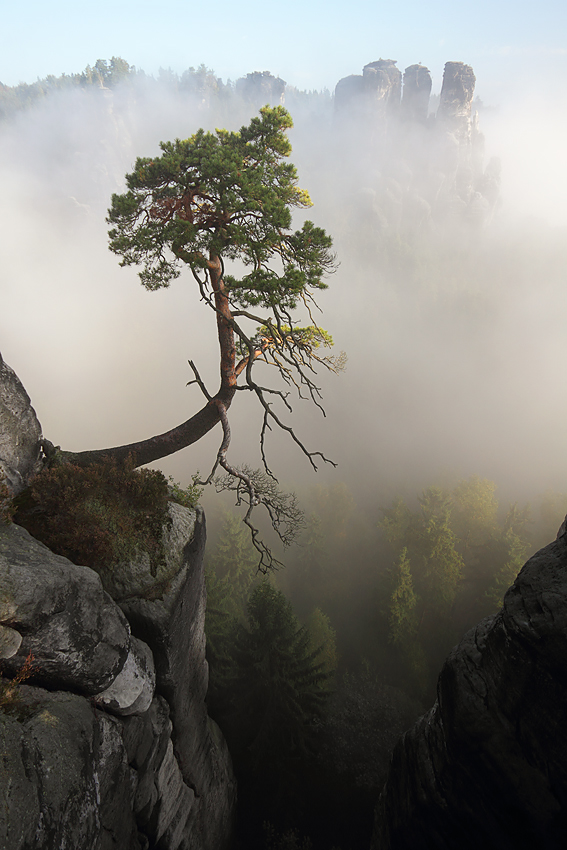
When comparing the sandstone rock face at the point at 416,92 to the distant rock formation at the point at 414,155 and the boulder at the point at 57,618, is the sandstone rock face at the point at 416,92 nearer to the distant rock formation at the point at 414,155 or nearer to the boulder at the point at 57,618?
the distant rock formation at the point at 414,155

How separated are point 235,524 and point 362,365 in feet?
363

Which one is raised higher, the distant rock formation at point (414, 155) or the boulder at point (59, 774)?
the distant rock formation at point (414, 155)

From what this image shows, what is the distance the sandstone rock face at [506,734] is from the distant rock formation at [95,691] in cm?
631

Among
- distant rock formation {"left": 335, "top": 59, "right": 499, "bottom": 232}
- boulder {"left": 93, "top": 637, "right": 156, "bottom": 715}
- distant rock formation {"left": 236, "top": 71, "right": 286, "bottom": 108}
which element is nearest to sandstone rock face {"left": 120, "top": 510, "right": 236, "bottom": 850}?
boulder {"left": 93, "top": 637, "right": 156, "bottom": 715}

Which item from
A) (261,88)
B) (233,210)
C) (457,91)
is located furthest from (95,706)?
(261,88)

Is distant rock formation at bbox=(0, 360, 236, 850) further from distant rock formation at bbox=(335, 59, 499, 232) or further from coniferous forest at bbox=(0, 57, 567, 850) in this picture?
distant rock formation at bbox=(335, 59, 499, 232)

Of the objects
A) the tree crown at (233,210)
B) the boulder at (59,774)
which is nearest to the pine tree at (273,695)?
the boulder at (59,774)

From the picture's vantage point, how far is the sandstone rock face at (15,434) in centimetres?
818

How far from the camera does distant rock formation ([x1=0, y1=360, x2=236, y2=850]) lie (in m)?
5.19

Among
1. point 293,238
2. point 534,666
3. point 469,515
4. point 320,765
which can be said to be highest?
point 469,515

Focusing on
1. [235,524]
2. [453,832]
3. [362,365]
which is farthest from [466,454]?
[453,832]

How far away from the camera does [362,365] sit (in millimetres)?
135375

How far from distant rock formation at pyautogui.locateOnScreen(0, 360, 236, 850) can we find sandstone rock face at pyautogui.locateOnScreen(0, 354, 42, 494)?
1.2 inches

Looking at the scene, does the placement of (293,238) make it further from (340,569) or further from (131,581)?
(340,569)
